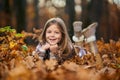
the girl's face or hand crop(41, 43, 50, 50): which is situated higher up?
the girl's face

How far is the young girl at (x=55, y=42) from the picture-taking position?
1.96 meters

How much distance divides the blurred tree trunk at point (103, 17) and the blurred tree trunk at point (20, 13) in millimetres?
342

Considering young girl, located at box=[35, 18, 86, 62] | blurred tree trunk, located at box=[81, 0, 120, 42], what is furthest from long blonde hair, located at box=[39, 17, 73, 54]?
blurred tree trunk, located at box=[81, 0, 120, 42]

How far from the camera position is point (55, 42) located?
1.97m

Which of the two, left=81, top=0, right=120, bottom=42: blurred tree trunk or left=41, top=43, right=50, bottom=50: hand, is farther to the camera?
left=81, top=0, right=120, bottom=42: blurred tree trunk

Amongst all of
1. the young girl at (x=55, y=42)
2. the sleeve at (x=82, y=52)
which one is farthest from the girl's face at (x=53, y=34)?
the sleeve at (x=82, y=52)

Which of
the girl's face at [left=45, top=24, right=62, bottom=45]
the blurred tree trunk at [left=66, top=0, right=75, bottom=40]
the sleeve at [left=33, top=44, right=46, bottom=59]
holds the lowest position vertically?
the sleeve at [left=33, top=44, right=46, bottom=59]

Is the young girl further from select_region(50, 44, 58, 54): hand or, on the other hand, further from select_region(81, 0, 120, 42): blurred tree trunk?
select_region(81, 0, 120, 42): blurred tree trunk

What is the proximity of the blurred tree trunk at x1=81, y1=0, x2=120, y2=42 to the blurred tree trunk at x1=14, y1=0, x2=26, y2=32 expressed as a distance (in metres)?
0.34

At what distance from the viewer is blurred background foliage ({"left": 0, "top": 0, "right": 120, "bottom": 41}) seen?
204 centimetres

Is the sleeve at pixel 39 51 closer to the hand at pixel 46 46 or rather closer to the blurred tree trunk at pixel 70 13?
the hand at pixel 46 46

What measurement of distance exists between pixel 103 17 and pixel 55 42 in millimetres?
351

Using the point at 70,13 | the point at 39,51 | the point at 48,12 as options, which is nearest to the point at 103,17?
the point at 70,13

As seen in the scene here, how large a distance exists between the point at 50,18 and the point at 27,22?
5.6 inches
